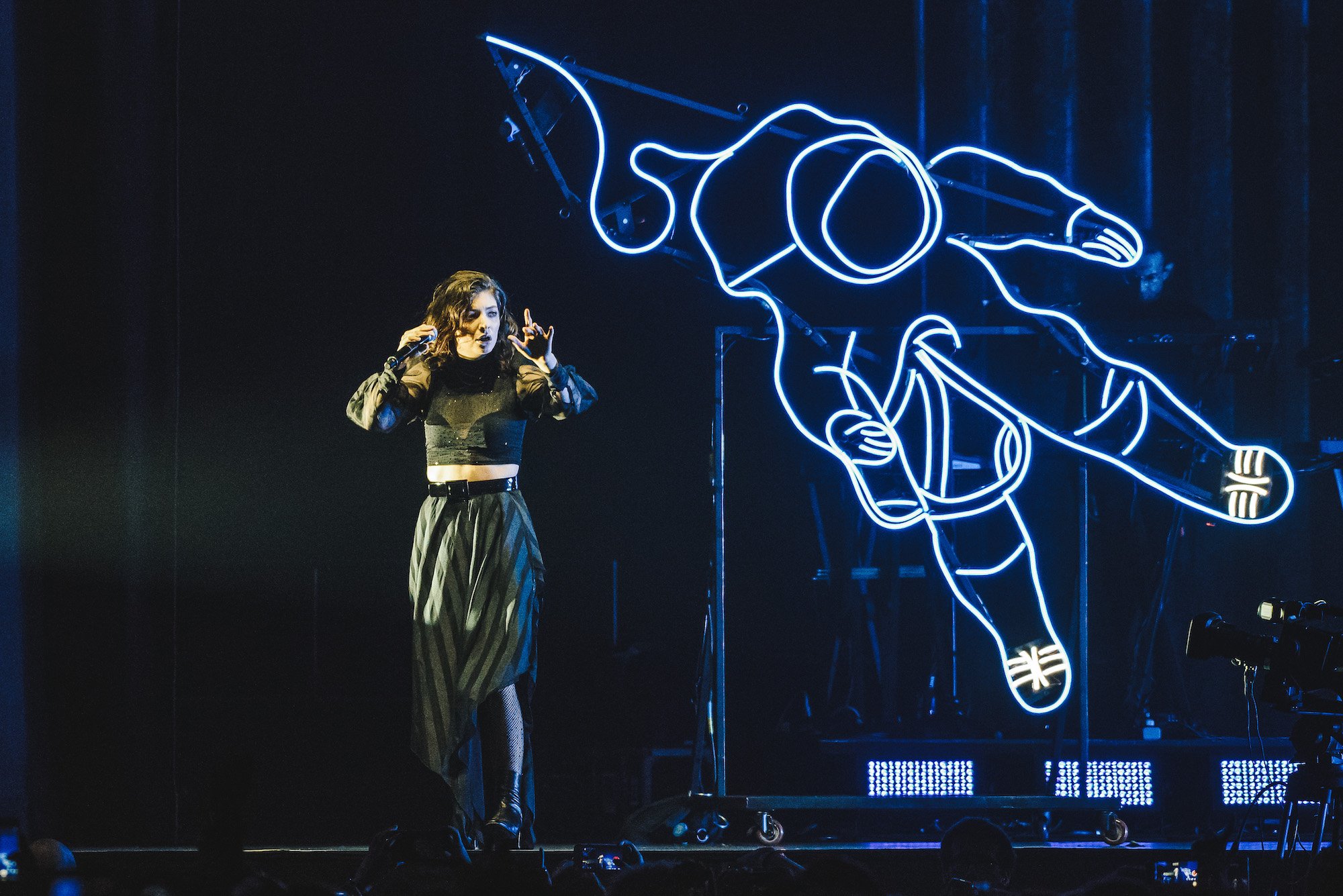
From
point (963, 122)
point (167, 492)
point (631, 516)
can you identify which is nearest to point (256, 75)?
point (167, 492)

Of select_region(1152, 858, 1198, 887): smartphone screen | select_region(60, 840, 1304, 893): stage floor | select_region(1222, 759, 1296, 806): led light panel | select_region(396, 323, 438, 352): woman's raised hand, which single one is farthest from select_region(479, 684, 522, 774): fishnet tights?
select_region(1222, 759, 1296, 806): led light panel

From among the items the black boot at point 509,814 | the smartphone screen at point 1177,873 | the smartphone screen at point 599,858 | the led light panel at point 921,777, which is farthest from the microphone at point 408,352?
the smartphone screen at point 1177,873

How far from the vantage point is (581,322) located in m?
5.56

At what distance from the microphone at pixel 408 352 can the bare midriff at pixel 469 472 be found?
1.15 ft

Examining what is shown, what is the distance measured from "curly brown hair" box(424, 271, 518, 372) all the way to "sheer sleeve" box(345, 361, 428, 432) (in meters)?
0.09

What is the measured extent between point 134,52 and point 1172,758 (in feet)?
15.2

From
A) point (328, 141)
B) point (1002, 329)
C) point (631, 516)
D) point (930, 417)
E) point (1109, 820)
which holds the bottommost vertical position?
point (1109, 820)

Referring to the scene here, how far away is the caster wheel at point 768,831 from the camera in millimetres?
4305

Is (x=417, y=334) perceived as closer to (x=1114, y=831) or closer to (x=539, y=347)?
(x=539, y=347)

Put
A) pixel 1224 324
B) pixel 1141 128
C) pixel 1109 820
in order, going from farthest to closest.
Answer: pixel 1141 128 → pixel 1224 324 → pixel 1109 820

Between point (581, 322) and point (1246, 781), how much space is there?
10.3ft

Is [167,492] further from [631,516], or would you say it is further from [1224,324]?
[1224,324]

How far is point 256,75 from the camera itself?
5445 millimetres

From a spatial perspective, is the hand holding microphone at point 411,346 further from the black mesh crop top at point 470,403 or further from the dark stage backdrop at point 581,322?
the dark stage backdrop at point 581,322
